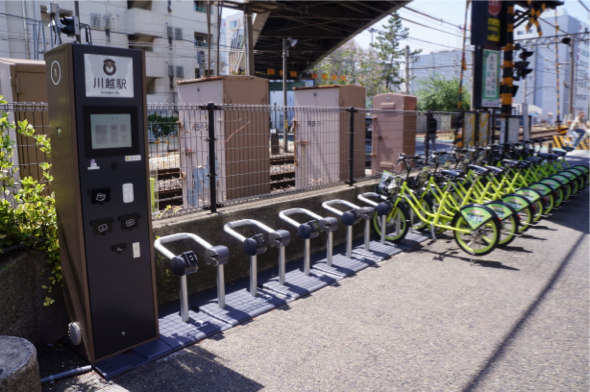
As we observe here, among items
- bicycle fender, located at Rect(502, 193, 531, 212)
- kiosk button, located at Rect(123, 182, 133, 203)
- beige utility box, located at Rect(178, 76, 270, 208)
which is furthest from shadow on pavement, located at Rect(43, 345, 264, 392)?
bicycle fender, located at Rect(502, 193, 531, 212)

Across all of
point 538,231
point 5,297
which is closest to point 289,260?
point 5,297

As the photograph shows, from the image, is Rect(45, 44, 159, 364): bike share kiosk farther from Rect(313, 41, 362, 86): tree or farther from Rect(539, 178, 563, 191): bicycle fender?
Rect(313, 41, 362, 86): tree

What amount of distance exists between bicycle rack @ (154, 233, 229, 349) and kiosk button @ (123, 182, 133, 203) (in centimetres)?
71

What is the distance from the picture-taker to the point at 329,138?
859 cm

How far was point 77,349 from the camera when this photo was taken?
3801 mm

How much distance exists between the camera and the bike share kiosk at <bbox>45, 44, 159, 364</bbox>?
339 cm

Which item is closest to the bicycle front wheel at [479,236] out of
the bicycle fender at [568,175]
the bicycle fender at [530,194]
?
the bicycle fender at [530,194]

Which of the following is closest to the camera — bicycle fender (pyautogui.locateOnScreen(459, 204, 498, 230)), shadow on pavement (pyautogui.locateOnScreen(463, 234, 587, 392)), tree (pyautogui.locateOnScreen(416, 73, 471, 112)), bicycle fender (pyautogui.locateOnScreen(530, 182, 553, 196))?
shadow on pavement (pyautogui.locateOnScreen(463, 234, 587, 392))

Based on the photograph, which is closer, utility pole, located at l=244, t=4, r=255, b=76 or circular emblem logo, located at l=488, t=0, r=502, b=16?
circular emblem logo, located at l=488, t=0, r=502, b=16

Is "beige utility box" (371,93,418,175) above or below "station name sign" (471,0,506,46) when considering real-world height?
below

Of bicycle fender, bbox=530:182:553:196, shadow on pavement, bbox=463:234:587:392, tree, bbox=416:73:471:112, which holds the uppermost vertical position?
tree, bbox=416:73:471:112

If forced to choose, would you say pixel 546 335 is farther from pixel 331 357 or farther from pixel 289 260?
pixel 289 260

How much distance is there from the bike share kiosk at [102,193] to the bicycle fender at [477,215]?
4.13m

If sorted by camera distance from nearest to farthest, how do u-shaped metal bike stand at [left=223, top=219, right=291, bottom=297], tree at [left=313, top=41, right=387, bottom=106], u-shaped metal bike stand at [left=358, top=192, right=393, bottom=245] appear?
u-shaped metal bike stand at [left=223, top=219, right=291, bottom=297] < u-shaped metal bike stand at [left=358, top=192, right=393, bottom=245] < tree at [left=313, top=41, right=387, bottom=106]
